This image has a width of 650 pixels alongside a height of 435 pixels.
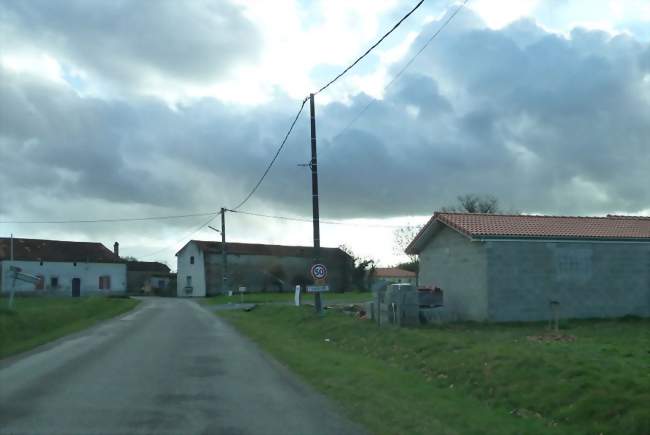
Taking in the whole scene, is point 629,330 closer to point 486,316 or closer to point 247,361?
point 486,316

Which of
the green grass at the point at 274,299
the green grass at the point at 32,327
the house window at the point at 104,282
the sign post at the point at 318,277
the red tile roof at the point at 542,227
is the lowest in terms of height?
the green grass at the point at 274,299

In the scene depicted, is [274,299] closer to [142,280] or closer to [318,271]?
[318,271]

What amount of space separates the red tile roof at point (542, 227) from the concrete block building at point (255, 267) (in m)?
48.4

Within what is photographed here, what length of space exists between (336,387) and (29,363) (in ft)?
25.2

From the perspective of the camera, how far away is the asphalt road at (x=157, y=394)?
8539 millimetres

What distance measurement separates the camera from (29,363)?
15.3 m

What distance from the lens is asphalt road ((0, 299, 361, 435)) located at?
8.54 metres

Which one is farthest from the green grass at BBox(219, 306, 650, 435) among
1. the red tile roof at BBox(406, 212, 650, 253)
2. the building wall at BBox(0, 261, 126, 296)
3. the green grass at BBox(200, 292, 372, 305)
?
the building wall at BBox(0, 261, 126, 296)

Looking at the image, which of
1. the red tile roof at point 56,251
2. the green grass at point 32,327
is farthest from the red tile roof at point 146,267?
the green grass at point 32,327

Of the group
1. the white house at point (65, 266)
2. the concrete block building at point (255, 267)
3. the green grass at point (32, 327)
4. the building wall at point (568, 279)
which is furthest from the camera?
the concrete block building at point (255, 267)

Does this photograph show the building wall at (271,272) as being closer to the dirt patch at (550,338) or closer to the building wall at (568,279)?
the building wall at (568,279)

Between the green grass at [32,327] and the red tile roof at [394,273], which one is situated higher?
the red tile roof at [394,273]

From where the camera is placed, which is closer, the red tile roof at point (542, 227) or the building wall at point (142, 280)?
the red tile roof at point (542, 227)

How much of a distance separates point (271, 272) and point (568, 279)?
5617cm
